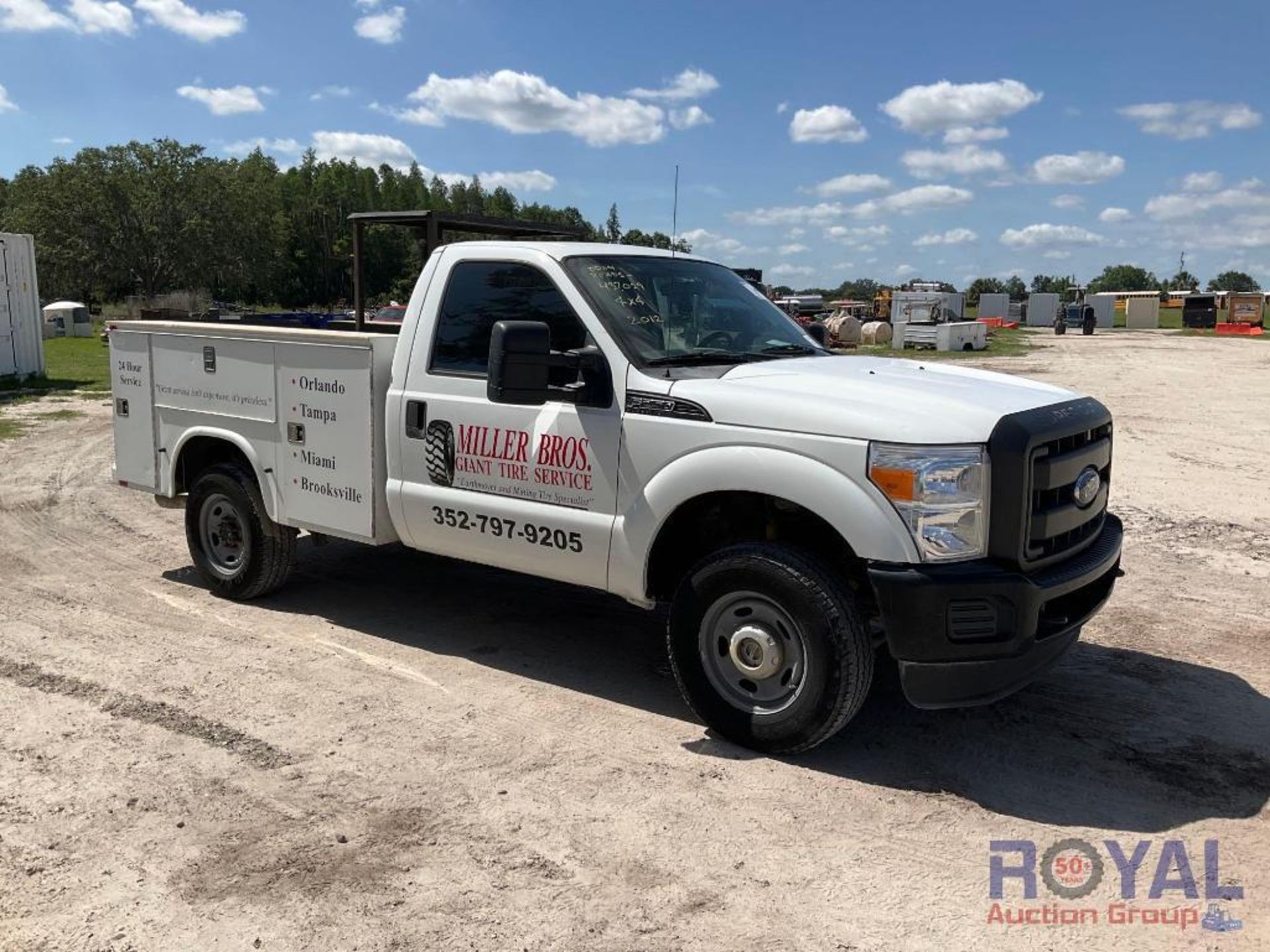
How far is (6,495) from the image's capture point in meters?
9.78

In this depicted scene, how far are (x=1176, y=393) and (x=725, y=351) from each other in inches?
735

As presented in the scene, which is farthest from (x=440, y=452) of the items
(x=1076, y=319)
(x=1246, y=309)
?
(x=1246, y=309)

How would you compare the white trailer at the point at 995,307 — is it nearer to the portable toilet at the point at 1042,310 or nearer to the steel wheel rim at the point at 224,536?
the portable toilet at the point at 1042,310

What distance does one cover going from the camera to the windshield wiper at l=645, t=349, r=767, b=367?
466 cm

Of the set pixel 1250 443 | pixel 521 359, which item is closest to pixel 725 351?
pixel 521 359

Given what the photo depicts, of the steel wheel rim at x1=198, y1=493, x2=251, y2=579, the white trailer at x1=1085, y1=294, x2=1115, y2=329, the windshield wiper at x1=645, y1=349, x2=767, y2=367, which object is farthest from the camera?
the white trailer at x1=1085, y1=294, x2=1115, y2=329

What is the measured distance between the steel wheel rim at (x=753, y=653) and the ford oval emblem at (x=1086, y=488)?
49.9 inches

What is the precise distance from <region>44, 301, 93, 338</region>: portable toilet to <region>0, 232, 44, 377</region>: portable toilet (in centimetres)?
2091

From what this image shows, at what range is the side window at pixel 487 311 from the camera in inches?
194

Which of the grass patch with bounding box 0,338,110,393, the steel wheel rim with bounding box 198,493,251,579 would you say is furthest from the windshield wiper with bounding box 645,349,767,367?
the grass patch with bounding box 0,338,110,393

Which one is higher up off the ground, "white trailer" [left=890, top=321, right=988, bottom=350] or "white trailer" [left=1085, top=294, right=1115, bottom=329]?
"white trailer" [left=1085, top=294, right=1115, bottom=329]

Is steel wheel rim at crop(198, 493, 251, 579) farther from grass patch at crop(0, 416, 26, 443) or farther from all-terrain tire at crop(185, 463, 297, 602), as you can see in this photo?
grass patch at crop(0, 416, 26, 443)

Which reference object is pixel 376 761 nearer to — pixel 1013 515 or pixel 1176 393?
pixel 1013 515

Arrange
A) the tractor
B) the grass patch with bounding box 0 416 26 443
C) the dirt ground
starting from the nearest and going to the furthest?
the dirt ground → the grass patch with bounding box 0 416 26 443 → the tractor
